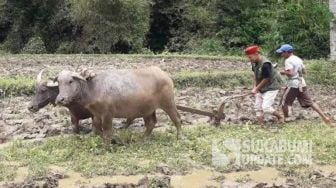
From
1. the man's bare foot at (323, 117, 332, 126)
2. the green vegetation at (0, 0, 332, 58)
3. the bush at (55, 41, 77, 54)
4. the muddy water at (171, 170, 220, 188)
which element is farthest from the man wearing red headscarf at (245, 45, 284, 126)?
the bush at (55, 41, 77, 54)

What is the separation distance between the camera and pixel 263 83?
411 inches

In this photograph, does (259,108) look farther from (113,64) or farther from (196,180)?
(113,64)

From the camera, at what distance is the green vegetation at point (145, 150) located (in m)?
8.30

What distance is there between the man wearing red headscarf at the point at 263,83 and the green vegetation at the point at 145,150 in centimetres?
38

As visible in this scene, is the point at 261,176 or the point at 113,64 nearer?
the point at 261,176

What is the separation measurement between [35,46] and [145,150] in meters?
24.2

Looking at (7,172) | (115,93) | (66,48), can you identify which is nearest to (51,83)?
(115,93)

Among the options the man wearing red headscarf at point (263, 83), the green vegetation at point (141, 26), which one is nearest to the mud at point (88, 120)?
the man wearing red headscarf at point (263, 83)

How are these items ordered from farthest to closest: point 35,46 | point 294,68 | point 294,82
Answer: point 35,46 < point 294,82 < point 294,68

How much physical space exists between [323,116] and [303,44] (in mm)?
12720

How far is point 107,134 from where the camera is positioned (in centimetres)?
909

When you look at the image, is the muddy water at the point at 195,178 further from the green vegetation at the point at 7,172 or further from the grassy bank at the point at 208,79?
the grassy bank at the point at 208,79

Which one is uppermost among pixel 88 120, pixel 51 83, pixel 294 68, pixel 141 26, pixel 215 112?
pixel 294 68

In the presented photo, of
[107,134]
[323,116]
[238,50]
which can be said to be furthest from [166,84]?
[238,50]
